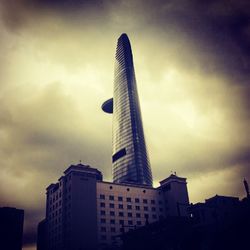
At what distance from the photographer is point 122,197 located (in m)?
133

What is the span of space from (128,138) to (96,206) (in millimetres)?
59140

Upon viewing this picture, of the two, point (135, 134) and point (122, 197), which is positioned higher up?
point (135, 134)

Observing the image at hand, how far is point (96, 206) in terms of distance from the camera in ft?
392

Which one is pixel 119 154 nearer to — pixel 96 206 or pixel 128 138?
pixel 128 138

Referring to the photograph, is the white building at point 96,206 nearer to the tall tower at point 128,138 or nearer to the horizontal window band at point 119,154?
the tall tower at point 128,138

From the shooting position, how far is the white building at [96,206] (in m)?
112

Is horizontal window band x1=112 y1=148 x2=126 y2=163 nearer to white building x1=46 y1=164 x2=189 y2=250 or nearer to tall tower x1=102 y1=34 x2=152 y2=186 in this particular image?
tall tower x1=102 y1=34 x2=152 y2=186

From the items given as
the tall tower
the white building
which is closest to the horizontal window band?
the tall tower

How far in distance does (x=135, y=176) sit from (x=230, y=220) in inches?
3406

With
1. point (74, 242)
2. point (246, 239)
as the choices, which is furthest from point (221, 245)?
point (74, 242)

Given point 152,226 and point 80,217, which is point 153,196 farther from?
point 152,226

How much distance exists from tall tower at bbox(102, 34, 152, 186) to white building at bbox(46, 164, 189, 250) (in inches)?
622

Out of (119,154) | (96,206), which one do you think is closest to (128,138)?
(119,154)

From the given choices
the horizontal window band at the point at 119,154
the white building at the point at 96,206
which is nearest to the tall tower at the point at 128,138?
the horizontal window band at the point at 119,154
